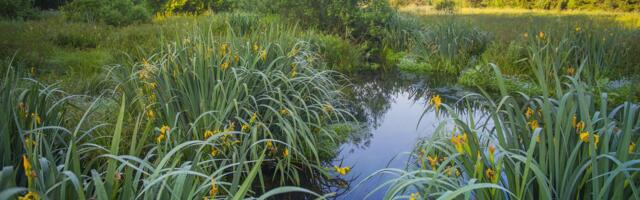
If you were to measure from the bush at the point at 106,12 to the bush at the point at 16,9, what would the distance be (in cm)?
74

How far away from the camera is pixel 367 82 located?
25.7 ft

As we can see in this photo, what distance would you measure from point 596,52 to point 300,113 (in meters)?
4.54

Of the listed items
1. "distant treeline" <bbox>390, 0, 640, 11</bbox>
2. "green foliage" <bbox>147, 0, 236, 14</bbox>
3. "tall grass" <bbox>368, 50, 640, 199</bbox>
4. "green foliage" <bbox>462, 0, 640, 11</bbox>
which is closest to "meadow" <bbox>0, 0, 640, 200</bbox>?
"tall grass" <bbox>368, 50, 640, 199</bbox>

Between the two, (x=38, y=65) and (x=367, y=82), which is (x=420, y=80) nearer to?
(x=367, y=82)

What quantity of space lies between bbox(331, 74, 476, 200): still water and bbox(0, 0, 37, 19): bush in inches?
317

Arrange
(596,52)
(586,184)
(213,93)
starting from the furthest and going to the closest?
(596,52), (213,93), (586,184)

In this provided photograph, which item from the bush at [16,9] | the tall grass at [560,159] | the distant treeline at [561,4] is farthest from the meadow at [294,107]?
the distant treeline at [561,4]

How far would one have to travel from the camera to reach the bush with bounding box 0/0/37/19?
1078 cm

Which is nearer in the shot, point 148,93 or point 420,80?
point 148,93

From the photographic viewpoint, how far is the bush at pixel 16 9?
10.8 metres

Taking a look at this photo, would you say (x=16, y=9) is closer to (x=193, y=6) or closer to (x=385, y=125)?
(x=193, y=6)

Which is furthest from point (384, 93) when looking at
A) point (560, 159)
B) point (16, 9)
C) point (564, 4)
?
point (564, 4)

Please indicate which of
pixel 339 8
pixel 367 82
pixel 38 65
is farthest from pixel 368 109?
pixel 339 8

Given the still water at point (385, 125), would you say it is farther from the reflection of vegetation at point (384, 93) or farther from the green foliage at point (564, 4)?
the green foliage at point (564, 4)
